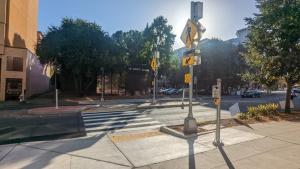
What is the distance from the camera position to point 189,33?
29.7 ft

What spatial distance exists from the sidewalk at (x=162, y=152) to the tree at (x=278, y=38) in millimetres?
6531

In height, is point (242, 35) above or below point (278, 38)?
above

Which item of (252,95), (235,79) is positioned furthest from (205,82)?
(252,95)

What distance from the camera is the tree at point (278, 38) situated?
1338 centimetres

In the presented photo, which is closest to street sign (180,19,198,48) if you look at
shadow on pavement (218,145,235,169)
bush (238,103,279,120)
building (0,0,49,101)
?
shadow on pavement (218,145,235,169)

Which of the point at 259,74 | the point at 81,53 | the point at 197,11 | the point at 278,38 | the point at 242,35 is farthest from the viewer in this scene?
the point at 242,35

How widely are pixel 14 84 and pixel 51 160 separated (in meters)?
26.4

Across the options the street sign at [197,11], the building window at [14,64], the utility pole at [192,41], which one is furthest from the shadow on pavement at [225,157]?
the building window at [14,64]

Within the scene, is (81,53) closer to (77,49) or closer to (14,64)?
(77,49)

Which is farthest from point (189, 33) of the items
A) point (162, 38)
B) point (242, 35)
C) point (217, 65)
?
point (242, 35)

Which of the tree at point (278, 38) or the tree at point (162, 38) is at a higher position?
the tree at point (162, 38)

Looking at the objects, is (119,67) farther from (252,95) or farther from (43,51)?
(252,95)

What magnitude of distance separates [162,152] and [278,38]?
11.1 meters

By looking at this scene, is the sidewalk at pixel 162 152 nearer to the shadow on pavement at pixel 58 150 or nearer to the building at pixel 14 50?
the shadow on pavement at pixel 58 150
